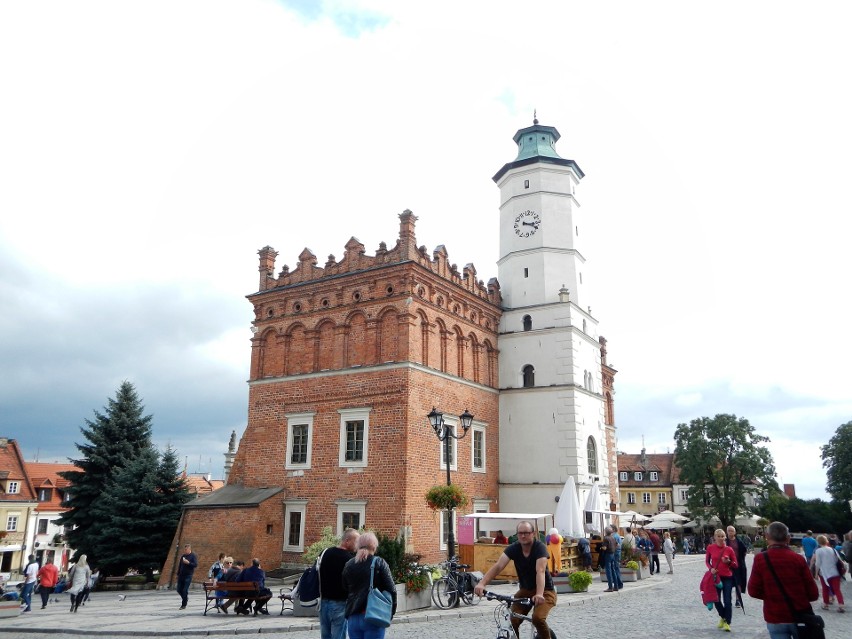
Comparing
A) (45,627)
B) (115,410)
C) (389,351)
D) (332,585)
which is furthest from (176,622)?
(115,410)

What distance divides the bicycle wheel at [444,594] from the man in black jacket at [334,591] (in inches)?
307

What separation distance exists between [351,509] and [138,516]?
10465 millimetres

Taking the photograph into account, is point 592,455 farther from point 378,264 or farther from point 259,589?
point 259,589

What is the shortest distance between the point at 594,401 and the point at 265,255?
1605cm

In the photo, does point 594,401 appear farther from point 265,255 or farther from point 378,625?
point 378,625

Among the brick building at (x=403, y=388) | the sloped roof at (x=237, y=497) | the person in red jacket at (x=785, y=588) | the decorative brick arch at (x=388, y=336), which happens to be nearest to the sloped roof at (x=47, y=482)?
the sloped roof at (x=237, y=497)

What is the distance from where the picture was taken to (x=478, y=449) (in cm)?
2844

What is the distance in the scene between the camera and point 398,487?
934 inches

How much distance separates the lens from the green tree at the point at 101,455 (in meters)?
30.8

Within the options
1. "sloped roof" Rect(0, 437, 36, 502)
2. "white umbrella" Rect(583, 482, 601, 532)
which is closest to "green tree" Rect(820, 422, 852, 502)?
"white umbrella" Rect(583, 482, 601, 532)

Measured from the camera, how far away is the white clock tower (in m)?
28.6

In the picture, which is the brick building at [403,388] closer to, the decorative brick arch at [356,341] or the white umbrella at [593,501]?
the decorative brick arch at [356,341]

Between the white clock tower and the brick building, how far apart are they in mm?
69

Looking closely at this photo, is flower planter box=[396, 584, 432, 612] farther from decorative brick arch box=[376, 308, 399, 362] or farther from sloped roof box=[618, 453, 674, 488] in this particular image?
sloped roof box=[618, 453, 674, 488]
